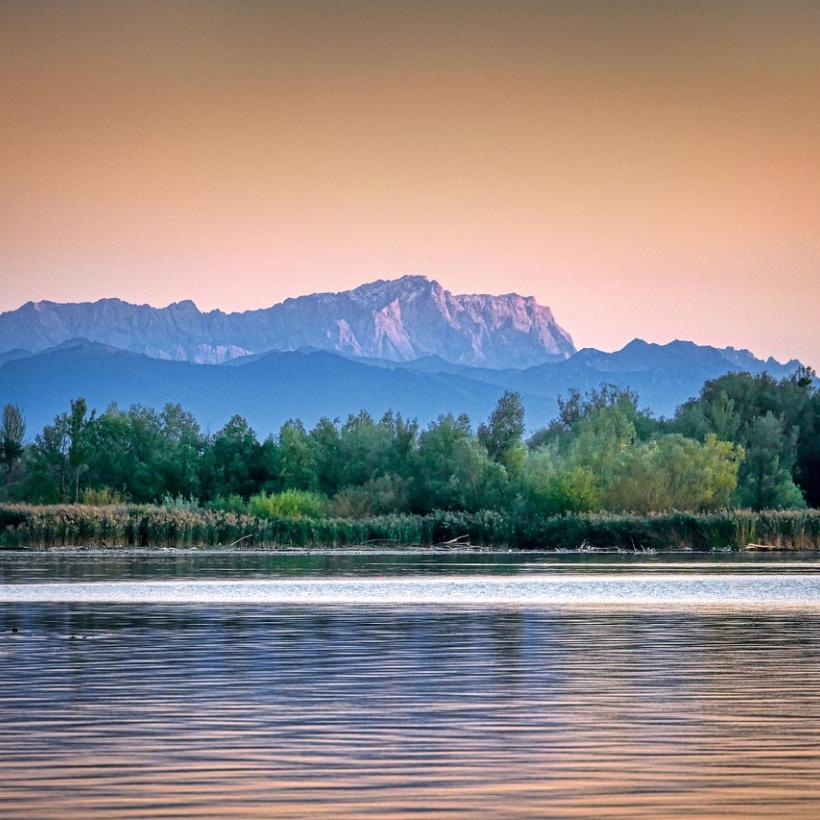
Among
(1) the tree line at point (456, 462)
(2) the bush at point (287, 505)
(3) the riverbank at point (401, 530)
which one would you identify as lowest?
(3) the riverbank at point (401, 530)

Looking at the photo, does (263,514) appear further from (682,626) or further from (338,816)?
(338,816)

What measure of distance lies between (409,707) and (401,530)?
65.2 m

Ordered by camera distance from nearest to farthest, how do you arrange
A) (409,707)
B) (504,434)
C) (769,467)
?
(409,707)
(769,467)
(504,434)

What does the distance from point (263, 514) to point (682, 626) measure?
62407mm

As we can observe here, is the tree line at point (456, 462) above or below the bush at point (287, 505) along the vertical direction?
above

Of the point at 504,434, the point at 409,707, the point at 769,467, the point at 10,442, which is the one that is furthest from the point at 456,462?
the point at 409,707

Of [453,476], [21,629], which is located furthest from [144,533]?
[21,629]

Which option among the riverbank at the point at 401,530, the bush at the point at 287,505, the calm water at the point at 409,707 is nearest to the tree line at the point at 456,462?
the bush at the point at 287,505

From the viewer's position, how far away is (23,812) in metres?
12.3

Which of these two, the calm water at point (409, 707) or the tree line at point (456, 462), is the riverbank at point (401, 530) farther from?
the calm water at point (409, 707)

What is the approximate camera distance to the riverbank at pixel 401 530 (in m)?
74.9

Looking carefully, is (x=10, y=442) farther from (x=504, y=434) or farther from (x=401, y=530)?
(x=401, y=530)

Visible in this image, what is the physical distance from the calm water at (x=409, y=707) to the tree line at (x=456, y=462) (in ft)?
174

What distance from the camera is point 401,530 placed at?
83.7 meters
